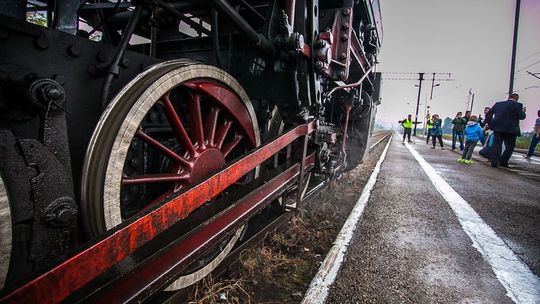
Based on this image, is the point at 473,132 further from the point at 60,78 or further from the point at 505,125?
the point at 60,78

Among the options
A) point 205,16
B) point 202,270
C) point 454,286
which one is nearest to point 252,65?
point 205,16

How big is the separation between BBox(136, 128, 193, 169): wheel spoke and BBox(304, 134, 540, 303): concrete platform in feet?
3.75

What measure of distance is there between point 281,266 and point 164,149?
1320mm

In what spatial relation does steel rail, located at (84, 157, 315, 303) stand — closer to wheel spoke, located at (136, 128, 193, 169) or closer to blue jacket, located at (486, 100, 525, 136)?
wheel spoke, located at (136, 128, 193, 169)

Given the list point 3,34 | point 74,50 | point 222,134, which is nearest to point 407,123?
point 222,134

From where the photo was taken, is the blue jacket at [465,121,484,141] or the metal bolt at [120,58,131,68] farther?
the blue jacket at [465,121,484,141]

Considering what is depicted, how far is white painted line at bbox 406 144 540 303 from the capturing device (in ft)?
6.30

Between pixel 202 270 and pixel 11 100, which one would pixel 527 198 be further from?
pixel 11 100

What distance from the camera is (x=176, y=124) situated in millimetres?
1510

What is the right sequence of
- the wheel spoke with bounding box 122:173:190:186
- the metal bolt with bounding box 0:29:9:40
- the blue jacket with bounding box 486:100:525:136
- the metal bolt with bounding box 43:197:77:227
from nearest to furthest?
the metal bolt with bounding box 0:29:9:40, the metal bolt with bounding box 43:197:77:227, the wheel spoke with bounding box 122:173:190:186, the blue jacket with bounding box 486:100:525:136

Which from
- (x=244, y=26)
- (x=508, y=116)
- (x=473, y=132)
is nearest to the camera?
(x=244, y=26)

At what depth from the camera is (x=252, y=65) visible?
8.20 feet

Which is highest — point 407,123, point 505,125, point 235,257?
point 407,123

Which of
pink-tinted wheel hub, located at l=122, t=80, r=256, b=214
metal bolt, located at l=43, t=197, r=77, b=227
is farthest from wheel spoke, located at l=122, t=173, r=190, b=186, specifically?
metal bolt, located at l=43, t=197, r=77, b=227
